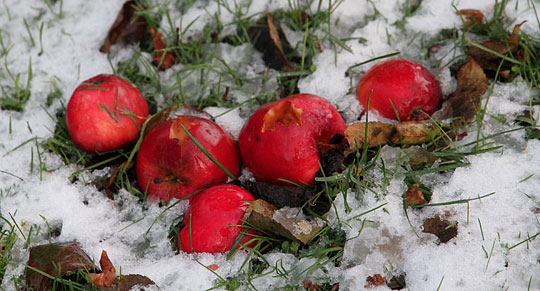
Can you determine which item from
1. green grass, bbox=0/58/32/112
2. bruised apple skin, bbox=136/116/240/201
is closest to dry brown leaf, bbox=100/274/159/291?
bruised apple skin, bbox=136/116/240/201

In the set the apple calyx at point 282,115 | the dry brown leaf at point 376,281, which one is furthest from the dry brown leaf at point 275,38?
the dry brown leaf at point 376,281

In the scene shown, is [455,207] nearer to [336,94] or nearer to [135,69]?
[336,94]

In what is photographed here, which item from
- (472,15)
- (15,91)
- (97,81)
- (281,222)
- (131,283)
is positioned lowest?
(131,283)

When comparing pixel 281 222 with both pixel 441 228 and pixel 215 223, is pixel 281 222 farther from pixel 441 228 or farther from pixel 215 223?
pixel 441 228

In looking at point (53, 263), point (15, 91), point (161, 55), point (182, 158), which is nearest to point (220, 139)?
point (182, 158)

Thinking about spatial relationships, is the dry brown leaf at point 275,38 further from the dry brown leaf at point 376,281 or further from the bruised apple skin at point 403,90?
the dry brown leaf at point 376,281

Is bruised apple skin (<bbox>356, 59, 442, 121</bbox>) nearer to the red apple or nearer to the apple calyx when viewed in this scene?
the apple calyx

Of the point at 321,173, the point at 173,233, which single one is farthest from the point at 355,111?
the point at 173,233
